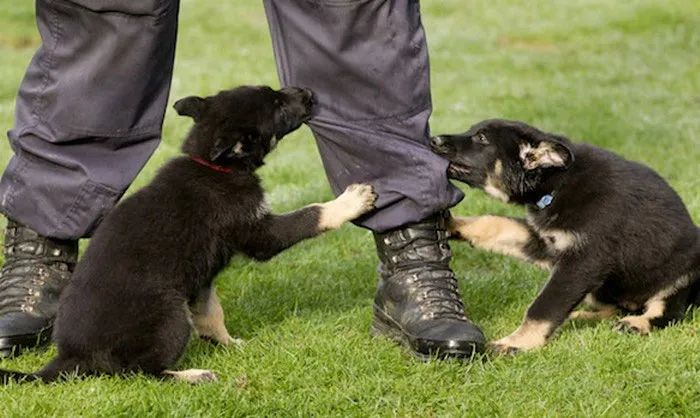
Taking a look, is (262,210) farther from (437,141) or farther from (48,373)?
(48,373)

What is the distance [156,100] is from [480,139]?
4.69 feet

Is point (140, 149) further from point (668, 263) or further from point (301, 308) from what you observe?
point (668, 263)

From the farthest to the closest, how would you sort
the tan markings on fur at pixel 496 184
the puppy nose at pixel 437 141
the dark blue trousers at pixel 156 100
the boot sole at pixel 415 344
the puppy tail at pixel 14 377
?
1. the tan markings on fur at pixel 496 184
2. the puppy nose at pixel 437 141
3. the dark blue trousers at pixel 156 100
4. the boot sole at pixel 415 344
5. the puppy tail at pixel 14 377

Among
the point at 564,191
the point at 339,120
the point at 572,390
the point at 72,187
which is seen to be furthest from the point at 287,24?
the point at 572,390

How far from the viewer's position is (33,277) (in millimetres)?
4605

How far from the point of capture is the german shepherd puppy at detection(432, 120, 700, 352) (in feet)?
15.2

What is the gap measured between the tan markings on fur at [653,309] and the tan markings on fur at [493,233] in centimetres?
46

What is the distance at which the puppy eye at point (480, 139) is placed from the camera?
16.4 feet

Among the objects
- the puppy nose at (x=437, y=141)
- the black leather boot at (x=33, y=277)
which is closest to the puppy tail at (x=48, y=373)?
the black leather boot at (x=33, y=277)

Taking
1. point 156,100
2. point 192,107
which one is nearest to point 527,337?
point 192,107

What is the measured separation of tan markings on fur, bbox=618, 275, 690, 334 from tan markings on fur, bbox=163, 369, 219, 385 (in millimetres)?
1757

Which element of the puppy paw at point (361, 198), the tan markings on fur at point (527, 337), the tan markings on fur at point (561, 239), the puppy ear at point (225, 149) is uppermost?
the puppy ear at point (225, 149)

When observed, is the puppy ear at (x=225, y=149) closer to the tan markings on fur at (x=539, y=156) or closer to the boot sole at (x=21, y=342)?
the boot sole at (x=21, y=342)

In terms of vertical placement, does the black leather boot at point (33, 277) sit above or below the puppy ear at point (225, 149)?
below
